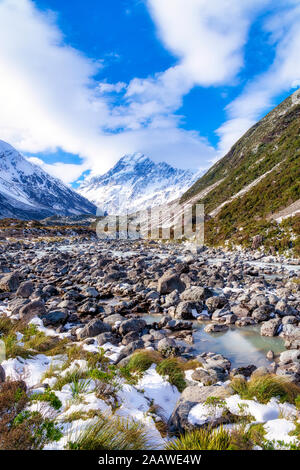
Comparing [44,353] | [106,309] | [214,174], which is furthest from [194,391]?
[214,174]

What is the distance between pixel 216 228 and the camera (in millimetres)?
44406

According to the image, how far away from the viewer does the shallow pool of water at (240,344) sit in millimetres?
8242

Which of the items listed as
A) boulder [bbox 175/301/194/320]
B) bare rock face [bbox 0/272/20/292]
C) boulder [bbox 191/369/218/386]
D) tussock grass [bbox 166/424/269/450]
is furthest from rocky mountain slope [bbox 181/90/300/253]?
bare rock face [bbox 0/272/20/292]

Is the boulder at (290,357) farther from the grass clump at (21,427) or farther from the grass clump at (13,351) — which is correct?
the grass clump at (13,351)

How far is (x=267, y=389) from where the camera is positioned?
517 cm

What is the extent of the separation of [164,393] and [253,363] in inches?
141

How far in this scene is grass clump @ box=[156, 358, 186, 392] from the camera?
632 centimetres

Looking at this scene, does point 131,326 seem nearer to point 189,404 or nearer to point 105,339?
point 105,339

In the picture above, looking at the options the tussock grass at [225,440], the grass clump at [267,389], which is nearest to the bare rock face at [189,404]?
the grass clump at [267,389]

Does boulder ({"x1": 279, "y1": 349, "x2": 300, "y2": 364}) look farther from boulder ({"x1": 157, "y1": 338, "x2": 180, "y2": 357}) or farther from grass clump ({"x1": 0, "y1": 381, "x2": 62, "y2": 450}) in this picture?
grass clump ({"x1": 0, "y1": 381, "x2": 62, "y2": 450})

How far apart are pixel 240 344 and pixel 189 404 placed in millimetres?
5232

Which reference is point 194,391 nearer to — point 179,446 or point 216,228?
point 179,446

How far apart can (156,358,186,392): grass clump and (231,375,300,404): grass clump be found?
1.43m

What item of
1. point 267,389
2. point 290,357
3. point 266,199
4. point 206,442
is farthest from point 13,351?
point 266,199
